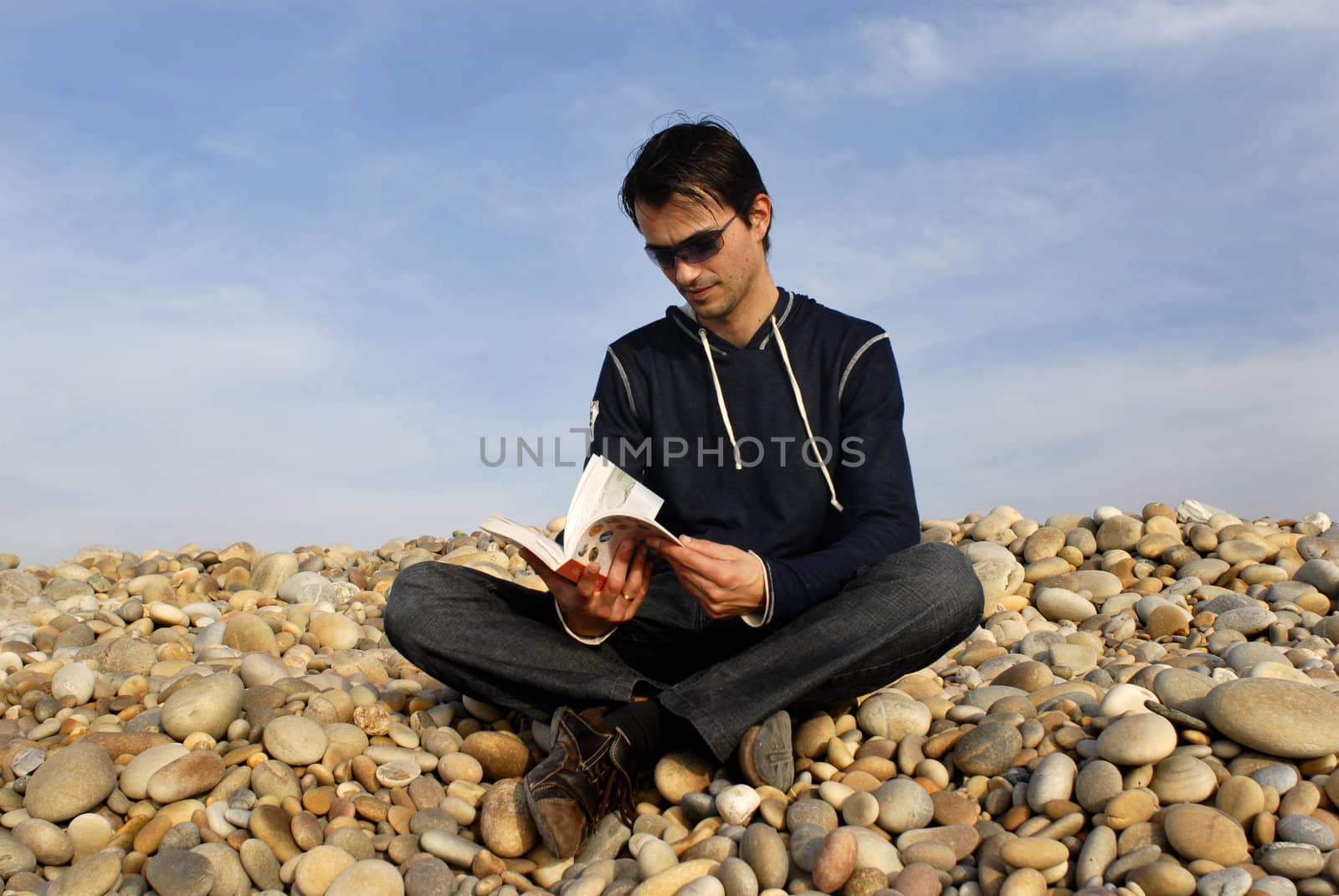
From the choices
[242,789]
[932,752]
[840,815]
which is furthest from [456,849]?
[932,752]

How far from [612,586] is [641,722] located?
427 mm

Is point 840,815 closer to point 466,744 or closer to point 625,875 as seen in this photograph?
point 625,875

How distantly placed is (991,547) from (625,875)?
418cm

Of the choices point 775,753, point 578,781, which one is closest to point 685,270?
point 775,753

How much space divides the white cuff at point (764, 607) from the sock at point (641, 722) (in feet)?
1.32

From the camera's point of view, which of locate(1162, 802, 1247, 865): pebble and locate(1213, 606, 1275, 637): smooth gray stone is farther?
locate(1213, 606, 1275, 637): smooth gray stone

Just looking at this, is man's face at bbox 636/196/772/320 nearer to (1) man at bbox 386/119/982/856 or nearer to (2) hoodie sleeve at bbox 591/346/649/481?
(1) man at bbox 386/119/982/856

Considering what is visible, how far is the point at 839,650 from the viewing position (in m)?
3.42

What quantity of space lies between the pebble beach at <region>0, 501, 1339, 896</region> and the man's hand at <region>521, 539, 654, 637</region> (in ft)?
1.62

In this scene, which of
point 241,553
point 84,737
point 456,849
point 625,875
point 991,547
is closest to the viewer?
point 625,875

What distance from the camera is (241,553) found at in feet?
25.7

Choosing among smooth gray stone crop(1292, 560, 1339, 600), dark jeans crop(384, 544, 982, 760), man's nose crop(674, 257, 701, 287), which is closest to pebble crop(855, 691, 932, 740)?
dark jeans crop(384, 544, 982, 760)

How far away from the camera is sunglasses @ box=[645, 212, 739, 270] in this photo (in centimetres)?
390

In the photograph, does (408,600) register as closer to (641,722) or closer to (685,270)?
(641,722)
